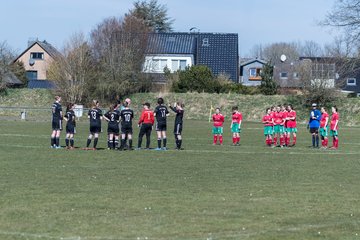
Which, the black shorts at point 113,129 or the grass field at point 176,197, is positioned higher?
the black shorts at point 113,129

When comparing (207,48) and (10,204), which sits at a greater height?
(207,48)

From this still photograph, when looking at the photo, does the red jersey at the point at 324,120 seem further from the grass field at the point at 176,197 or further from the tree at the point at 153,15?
the tree at the point at 153,15

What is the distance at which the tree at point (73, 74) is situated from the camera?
2832 inches

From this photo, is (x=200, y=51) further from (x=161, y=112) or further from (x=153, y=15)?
(x=161, y=112)

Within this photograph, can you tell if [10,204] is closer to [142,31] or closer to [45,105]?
[45,105]

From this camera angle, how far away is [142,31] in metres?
86.2

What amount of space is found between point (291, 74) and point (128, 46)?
37.1 meters

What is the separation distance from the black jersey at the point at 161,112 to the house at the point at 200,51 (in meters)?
67.4

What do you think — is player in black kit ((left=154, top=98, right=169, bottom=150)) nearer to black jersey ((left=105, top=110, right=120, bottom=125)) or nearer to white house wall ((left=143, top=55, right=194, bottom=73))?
black jersey ((left=105, top=110, right=120, bottom=125))

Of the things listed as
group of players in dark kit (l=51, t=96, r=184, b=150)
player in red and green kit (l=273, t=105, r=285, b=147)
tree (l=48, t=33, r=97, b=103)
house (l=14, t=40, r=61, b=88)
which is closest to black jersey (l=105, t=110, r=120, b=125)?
group of players in dark kit (l=51, t=96, r=184, b=150)

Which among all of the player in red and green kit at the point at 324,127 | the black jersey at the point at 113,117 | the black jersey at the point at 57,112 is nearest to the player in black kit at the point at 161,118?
the black jersey at the point at 113,117

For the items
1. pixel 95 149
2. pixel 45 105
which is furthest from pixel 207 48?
pixel 95 149

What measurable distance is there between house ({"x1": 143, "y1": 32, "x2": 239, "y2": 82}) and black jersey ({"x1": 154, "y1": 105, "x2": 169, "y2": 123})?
Answer: 221 ft

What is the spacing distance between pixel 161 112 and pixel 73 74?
44.7 metres
